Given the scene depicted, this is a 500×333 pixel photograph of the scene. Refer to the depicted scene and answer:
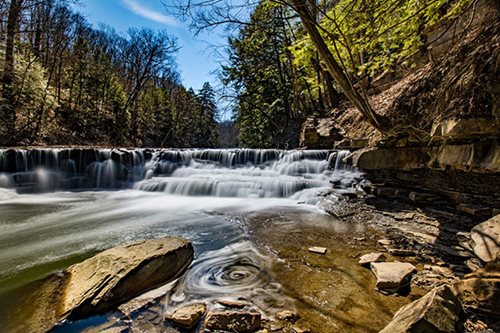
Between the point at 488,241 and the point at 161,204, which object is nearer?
the point at 488,241

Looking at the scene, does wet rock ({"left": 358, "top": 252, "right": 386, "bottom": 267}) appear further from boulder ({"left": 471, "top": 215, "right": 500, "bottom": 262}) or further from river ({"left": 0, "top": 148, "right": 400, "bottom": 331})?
river ({"left": 0, "top": 148, "right": 400, "bottom": 331})

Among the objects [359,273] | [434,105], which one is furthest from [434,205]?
[359,273]

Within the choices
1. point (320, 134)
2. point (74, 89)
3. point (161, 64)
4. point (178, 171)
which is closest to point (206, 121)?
point (161, 64)

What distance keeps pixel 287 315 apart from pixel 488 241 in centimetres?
228

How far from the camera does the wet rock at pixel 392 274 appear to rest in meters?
2.38

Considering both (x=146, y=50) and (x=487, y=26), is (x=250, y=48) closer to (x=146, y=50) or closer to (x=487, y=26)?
(x=146, y=50)

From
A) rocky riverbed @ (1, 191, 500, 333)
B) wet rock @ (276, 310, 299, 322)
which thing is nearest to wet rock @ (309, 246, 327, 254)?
rocky riverbed @ (1, 191, 500, 333)

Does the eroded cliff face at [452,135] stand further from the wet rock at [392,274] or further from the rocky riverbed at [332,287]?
the wet rock at [392,274]

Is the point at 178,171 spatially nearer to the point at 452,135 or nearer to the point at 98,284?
the point at 98,284

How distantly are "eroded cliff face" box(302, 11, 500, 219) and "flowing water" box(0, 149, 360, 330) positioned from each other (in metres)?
1.84

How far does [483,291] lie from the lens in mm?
1898

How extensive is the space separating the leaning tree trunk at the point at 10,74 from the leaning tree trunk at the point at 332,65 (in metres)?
15.3

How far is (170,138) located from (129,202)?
24.7m

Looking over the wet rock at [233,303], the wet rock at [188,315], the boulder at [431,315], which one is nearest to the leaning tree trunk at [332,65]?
the boulder at [431,315]
